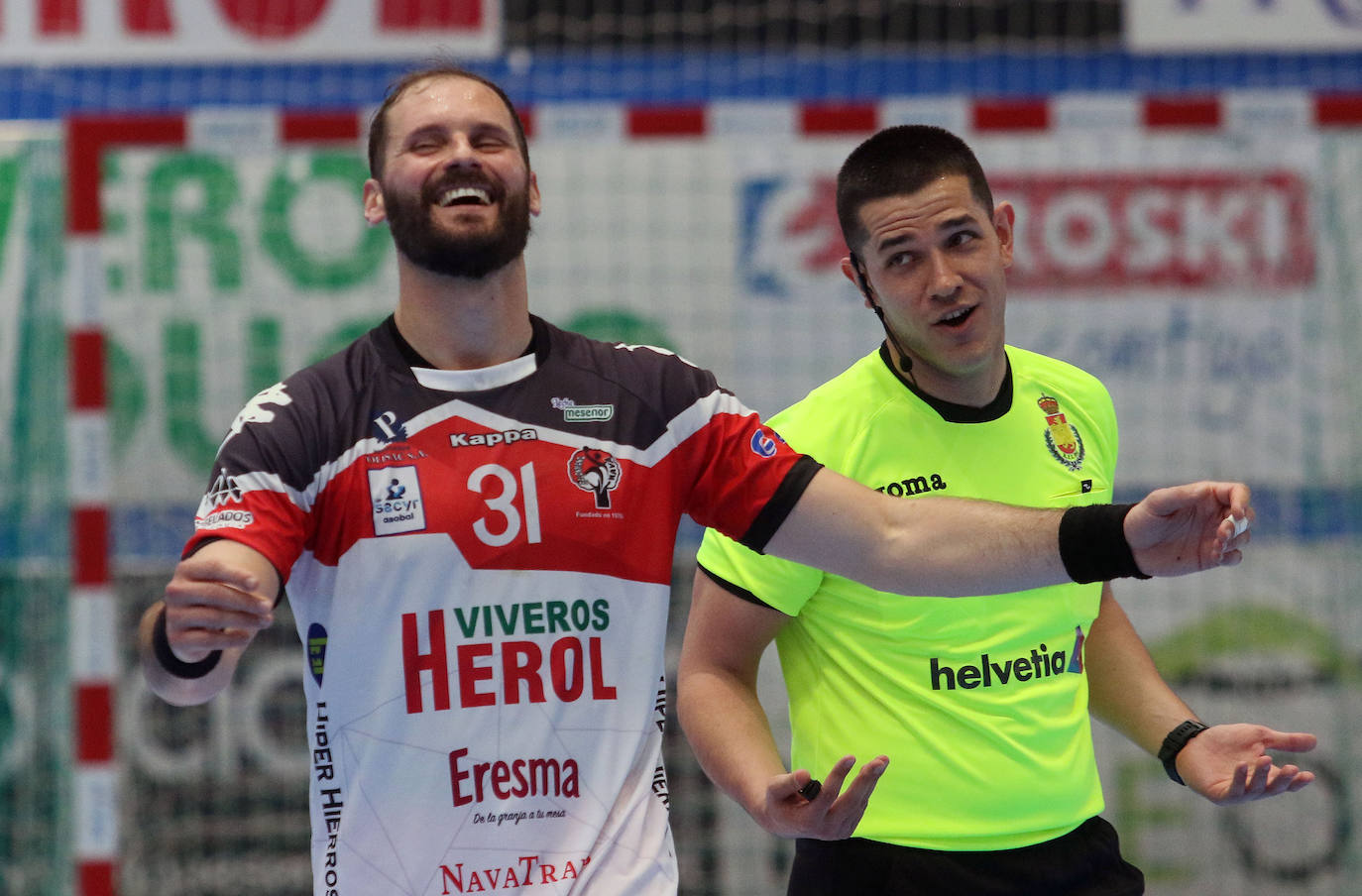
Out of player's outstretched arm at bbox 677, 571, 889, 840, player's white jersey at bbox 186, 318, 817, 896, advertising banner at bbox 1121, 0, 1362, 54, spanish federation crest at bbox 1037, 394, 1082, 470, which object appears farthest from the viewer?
advertising banner at bbox 1121, 0, 1362, 54

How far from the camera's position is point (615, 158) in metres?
5.74

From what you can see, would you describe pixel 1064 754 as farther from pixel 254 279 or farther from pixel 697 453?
pixel 254 279

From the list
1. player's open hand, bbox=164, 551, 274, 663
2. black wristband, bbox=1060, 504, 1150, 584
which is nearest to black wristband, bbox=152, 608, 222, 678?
player's open hand, bbox=164, 551, 274, 663

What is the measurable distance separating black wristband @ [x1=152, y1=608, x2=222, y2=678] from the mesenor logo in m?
0.39

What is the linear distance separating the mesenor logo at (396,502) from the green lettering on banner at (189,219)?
3081 millimetres

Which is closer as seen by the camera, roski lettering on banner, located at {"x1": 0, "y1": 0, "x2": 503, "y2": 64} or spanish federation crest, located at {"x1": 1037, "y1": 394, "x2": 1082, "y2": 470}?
spanish federation crest, located at {"x1": 1037, "y1": 394, "x2": 1082, "y2": 470}

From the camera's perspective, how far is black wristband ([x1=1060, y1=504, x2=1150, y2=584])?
2.62m

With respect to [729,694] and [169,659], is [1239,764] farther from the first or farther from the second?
[169,659]

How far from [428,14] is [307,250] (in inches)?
130

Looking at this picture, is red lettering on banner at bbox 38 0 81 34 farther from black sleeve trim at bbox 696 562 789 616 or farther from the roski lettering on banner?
black sleeve trim at bbox 696 562 789 616

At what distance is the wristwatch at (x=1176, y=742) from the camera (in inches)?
127

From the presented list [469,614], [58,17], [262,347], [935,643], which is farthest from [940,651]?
[58,17]

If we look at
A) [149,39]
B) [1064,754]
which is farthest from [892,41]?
[1064,754]

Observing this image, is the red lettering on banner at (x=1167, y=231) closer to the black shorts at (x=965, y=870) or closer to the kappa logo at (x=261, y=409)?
the black shorts at (x=965, y=870)
